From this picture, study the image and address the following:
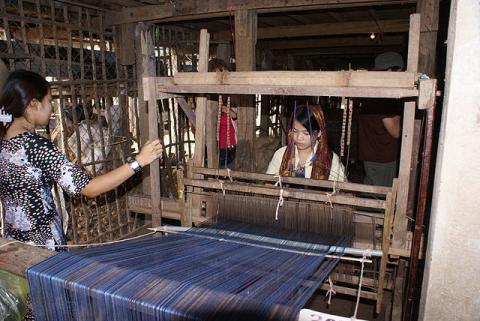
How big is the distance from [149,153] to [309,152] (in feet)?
5.33

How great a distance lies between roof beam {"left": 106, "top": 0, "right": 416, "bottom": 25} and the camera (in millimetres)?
3652

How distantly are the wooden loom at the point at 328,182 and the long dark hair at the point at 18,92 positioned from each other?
0.61m

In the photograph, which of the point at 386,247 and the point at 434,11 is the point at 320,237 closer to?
the point at 386,247

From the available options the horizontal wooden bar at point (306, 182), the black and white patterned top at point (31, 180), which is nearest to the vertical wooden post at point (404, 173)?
the horizontal wooden bar at point (306, 182)

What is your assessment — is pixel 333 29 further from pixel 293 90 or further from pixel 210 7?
pixel 293 90

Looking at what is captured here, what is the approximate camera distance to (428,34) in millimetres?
3234

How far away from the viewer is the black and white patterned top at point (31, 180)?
6.35ft

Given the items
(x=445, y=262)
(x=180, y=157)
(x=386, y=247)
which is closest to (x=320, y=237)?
(x=386, y=247)

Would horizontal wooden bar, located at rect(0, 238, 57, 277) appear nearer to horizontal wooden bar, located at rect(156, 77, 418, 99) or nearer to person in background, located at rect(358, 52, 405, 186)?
horizontal wooden bar, located at rect(156, 77, 418, 99)

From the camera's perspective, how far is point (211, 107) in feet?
8.78

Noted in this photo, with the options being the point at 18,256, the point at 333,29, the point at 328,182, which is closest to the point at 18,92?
the point at 18,256

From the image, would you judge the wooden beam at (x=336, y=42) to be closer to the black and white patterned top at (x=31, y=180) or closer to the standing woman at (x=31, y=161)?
the standing woman at (x=31, y=161)

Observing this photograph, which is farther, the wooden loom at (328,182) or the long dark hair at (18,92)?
the long dark hair at (18,92)

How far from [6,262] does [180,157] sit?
4747 mm
